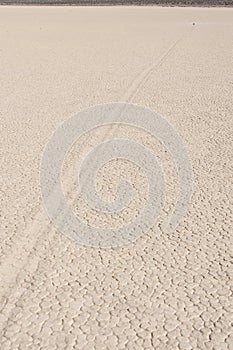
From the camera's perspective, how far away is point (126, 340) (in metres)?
3.43

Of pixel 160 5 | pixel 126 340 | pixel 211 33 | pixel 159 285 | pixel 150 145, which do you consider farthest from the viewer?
pixel 160 5

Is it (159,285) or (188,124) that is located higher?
(159,285)

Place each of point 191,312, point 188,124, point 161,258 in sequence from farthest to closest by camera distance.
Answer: point 188,124
point 161,258
point 191,312

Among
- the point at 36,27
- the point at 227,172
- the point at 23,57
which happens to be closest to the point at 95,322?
the point at 227,172

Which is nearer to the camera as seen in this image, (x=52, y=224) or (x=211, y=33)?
(x=52, y=224)

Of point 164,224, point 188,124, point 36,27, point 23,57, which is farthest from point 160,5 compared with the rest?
point 164,224

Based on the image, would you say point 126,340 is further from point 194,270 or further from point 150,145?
point 150,145

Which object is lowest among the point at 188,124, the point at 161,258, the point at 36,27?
the point at 36,27

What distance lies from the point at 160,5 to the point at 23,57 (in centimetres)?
3702

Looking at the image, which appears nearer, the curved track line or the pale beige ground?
the pale beige ground

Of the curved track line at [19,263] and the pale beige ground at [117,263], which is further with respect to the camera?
the curved track line at [19,263]

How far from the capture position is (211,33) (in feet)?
80.8

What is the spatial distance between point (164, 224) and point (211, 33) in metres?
20.8

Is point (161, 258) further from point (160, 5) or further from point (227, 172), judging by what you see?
point (160, 5)
